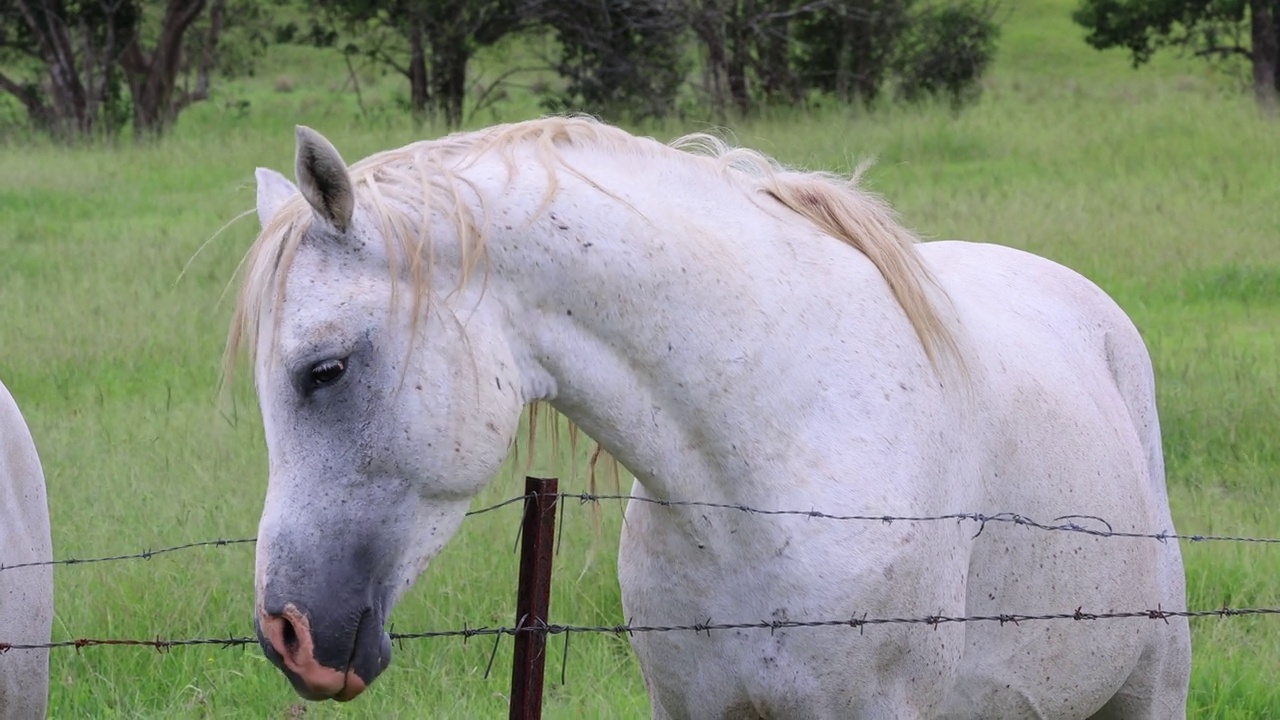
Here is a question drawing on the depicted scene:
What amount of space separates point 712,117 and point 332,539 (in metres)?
15.2

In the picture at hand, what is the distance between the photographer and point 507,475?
233 inches

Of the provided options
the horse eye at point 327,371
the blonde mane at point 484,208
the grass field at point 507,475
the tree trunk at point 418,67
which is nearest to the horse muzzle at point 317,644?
the horse eye at point 327,371

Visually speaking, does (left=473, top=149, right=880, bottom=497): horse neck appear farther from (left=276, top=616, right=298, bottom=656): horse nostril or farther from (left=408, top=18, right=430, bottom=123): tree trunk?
(left=408, top=18, right=430, bottom=123): tree trunk

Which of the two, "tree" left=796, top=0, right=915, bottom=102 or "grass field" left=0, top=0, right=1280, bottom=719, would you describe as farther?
"tree" left=796, top=0, right=915, bottom=102

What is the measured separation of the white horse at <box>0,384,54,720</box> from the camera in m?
3.22

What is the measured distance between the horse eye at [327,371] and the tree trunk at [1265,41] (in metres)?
19.5

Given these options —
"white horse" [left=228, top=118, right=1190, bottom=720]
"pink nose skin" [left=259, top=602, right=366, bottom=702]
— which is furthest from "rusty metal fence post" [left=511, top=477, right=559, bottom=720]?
"pink nose skin" [left=259, top=602, right=366, bottom=702]

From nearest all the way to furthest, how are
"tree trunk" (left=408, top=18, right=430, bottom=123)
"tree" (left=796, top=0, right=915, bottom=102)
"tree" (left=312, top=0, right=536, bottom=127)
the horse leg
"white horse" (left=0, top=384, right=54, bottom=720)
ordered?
"white horse" (left=0, top=384, right=54, bottom=720)
the horse leg
"tree" (left=796, top=0, right=915, bottom=102)
"tree" (left=312, top=0, right=536, bottom=127)
"tree trunk" (left=408, top=18, right=430, bottom=123)

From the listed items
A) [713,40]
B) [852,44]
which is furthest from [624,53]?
[852,44]

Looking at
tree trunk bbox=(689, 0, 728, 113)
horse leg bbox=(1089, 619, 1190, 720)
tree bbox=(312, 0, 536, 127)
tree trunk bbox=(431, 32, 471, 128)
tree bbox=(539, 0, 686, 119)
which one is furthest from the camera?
tree trunk bbox=(431, 32, 471, 128)

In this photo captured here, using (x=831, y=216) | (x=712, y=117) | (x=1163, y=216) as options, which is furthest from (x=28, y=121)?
(x=831, y=216)

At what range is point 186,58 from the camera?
2445 centimetres

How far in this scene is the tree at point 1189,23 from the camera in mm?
19828

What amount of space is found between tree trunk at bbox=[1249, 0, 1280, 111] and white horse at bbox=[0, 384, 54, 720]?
62.4 ft
